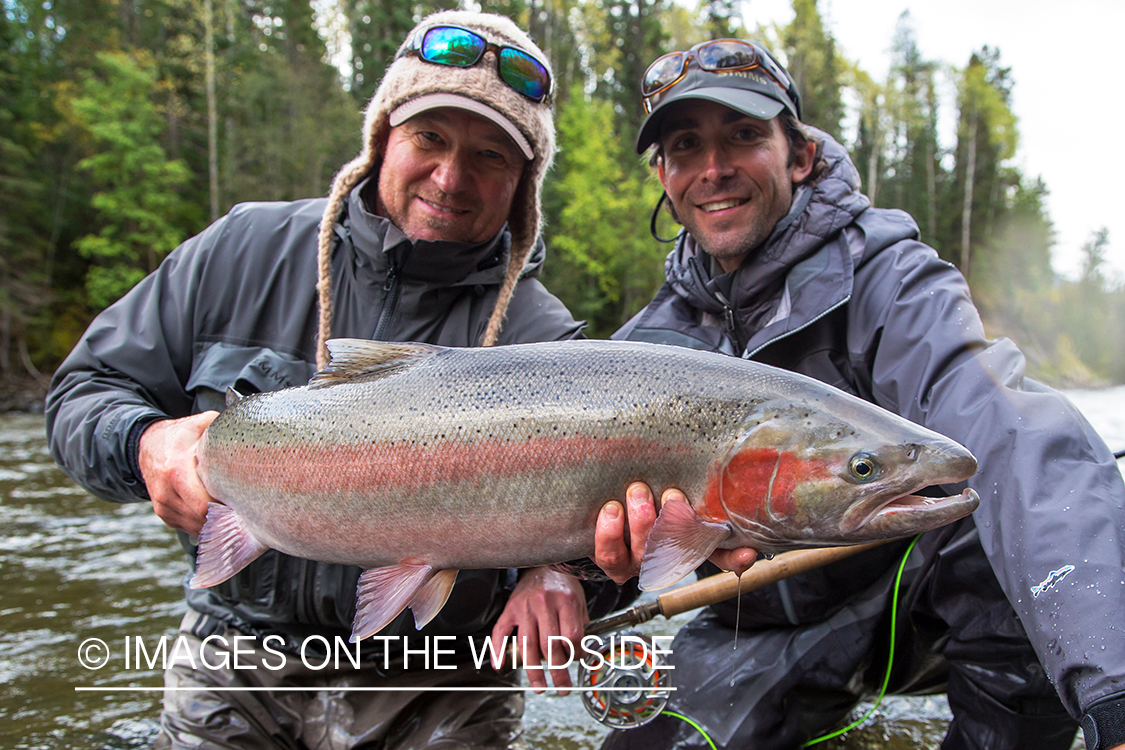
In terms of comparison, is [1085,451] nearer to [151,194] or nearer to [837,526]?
[837,526]

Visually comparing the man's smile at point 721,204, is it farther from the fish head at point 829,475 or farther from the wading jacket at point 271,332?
the fish head at point 829,475

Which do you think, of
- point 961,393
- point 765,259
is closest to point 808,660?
point 961,393

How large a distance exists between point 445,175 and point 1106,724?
7.95 ft

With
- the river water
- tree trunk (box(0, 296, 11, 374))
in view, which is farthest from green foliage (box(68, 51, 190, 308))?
the river water

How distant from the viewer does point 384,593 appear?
205 centimetres

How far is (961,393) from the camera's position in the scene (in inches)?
90.4

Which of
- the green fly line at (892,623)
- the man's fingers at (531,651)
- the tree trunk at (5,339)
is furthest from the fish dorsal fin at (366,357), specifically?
the tree trunk at (5,339)

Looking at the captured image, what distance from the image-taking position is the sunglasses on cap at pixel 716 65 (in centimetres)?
333

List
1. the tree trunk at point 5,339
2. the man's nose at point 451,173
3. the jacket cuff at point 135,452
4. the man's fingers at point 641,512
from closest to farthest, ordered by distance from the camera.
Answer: the man's fingers at point 641,512 < the jacket cuff at point 135,452 < the man's nose at point 451,173 < the tree trunk at point 5,339

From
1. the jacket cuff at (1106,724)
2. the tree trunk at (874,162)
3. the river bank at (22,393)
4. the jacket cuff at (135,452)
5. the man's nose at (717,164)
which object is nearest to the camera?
the jacket cuff at (1106,724)

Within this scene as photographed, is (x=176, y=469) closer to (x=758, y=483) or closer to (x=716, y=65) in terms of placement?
(x=758, y=483)

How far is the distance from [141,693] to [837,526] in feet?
11.4

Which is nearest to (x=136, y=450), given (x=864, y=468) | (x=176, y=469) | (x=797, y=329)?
(x=176, y=469)

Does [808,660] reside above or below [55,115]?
below
